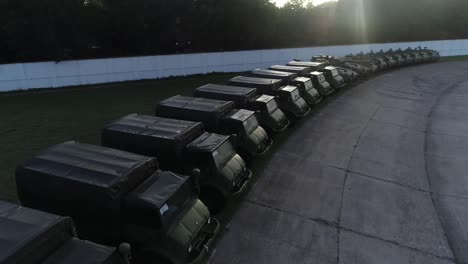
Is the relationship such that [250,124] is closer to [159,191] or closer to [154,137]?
[154,137]

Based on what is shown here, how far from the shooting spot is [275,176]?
36.9 ft

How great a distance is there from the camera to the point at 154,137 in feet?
28.5

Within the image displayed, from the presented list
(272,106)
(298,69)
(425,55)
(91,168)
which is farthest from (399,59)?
(91,168)

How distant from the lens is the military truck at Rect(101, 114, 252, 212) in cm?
850

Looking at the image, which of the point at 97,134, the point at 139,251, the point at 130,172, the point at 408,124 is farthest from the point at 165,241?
the point at 408,124

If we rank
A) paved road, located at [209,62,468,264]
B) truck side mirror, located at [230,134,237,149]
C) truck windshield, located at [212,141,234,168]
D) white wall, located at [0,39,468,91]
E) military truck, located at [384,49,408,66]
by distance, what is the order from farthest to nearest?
military truck, located at [384,49,408,66] < white wall, located at [0,39,468,91] < truck side mirror, located at [230,134,237,149] < truck windshield, located at [212,141,234,168] < paved road, located at [209,62,468,264]

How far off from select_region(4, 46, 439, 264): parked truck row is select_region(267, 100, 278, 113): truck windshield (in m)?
1.47

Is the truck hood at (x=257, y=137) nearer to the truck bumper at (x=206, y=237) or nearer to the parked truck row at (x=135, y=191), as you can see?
the parked truck row at (x=135, y=191)

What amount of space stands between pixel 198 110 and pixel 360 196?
18.6 ft

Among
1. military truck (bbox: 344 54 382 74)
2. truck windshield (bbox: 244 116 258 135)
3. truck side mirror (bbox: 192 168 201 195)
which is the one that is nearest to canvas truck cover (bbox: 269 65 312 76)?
truck windshield (bbox: 244 116 258 135)

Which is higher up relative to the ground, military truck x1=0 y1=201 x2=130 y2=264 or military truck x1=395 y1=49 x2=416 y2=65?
military truck x1=395 y1=49 x2=416 y2=65

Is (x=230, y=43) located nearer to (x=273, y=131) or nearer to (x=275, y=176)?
(x=273, y=131)

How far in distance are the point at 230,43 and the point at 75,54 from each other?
14.0 metres

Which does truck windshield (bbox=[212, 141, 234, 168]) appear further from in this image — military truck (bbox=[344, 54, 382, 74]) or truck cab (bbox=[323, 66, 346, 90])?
military truck (bbox=[344, 54, 382, 74])
